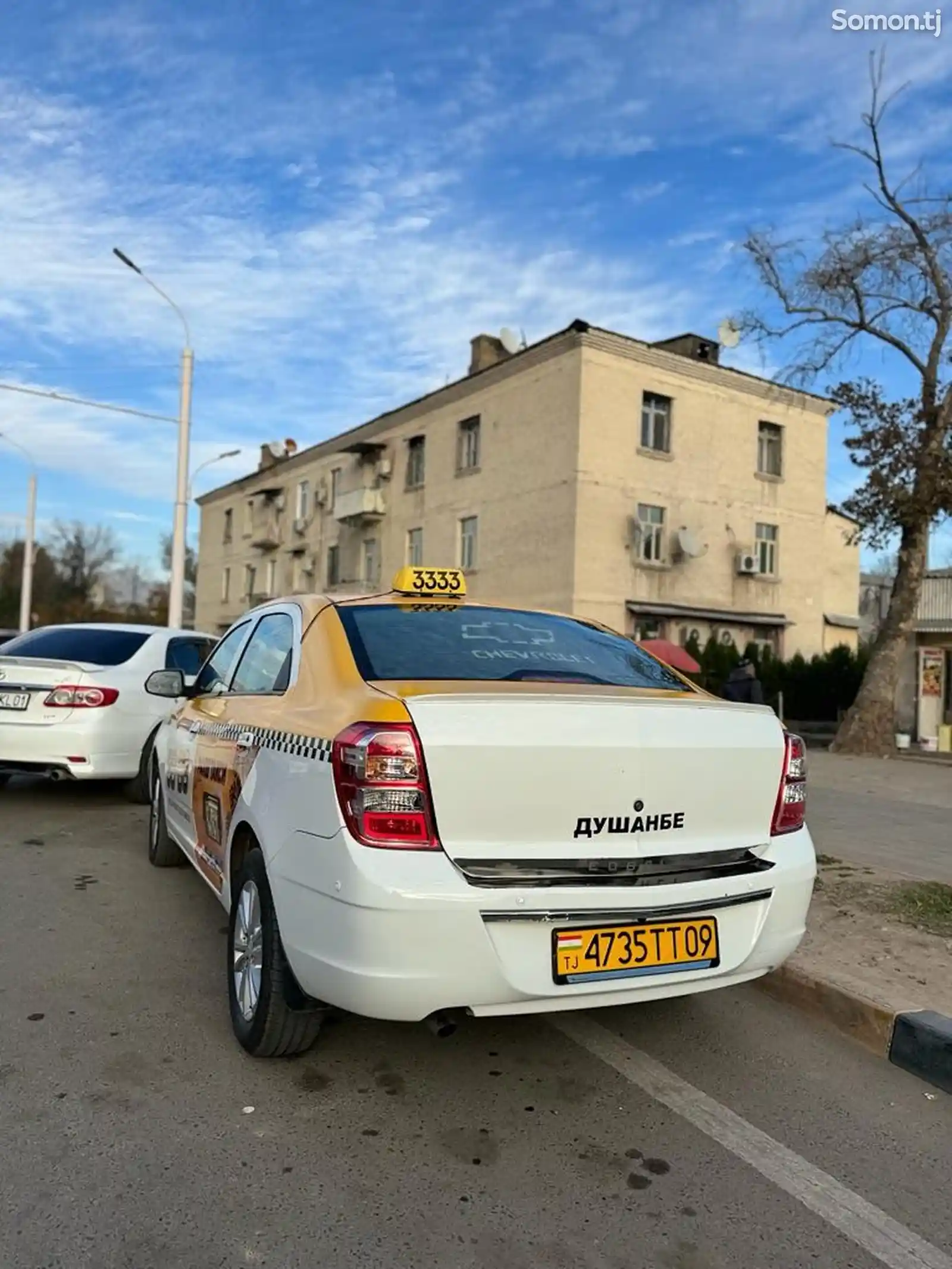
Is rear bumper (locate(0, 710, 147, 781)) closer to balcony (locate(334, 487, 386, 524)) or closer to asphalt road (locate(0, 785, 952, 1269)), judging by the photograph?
asphalt road (locate(0, 785, 952, 1269))

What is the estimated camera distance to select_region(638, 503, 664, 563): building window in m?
25.6

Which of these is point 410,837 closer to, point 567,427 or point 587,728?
point 587,728

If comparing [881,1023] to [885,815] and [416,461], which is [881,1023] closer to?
[885,815]

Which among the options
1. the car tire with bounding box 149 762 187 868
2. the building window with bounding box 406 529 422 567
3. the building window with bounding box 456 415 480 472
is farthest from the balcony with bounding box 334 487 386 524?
the car tire with bounding box 149 762 187 868

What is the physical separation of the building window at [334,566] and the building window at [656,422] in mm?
13751

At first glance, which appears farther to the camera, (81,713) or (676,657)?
(676,657)

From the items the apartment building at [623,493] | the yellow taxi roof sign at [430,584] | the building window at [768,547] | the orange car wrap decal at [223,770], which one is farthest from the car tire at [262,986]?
the building window at [768,547]

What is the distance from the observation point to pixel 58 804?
27.4 feet

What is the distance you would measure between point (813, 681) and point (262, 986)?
1007 inches

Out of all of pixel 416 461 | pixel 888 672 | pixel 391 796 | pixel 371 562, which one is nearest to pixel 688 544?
pixel 888 672

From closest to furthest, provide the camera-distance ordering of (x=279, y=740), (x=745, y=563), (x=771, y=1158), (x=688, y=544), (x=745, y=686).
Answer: (x=771, y=1158), (x=279, y=740), (x=745, y=686), (x=688, y=544), (x=745, y=563)

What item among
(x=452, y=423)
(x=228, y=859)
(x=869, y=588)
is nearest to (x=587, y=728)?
(x=228, y=859)

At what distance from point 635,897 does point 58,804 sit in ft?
22.5

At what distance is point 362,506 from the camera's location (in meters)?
32.5
